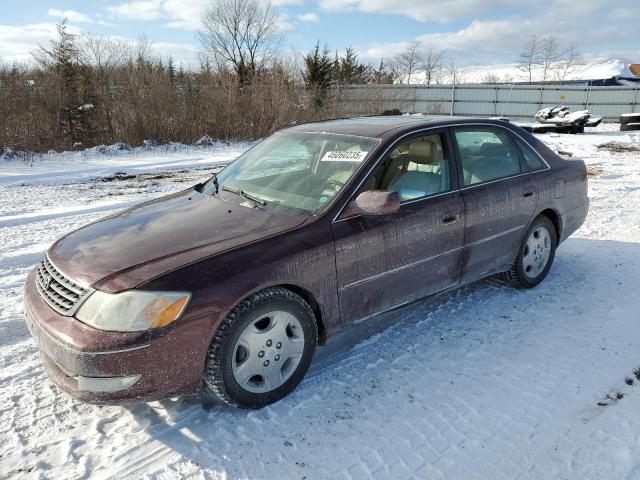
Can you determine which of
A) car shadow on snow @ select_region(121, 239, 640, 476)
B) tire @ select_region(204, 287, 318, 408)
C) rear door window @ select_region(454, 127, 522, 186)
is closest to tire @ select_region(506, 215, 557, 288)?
car shadow on snow @ select_region(121, 239, 640, 476)

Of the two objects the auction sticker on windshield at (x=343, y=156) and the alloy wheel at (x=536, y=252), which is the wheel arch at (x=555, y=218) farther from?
the auction sticker on windshield at (x=343, y=156)

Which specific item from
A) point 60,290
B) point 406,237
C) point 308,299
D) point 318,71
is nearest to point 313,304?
Result: point 308,299

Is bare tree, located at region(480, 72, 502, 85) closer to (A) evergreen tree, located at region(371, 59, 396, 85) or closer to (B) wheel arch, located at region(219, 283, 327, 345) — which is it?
(A) evergreen tree, located at region(371, 59, 396, 85)

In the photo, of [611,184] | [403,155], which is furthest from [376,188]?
[611,184]

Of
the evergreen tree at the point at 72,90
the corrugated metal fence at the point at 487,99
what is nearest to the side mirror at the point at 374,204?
the evergreen tree at the point at 72,90

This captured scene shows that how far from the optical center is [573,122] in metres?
19.9

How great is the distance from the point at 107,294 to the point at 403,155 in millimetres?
2214

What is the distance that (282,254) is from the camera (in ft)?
8.89

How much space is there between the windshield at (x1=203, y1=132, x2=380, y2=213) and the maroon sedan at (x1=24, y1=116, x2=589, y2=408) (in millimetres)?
15

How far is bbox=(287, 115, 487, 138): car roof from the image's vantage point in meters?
3.57

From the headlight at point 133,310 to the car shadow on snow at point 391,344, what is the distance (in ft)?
2.19

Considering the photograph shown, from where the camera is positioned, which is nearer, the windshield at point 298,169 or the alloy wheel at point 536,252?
the windshield at point 298,169

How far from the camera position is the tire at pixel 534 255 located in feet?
14.0

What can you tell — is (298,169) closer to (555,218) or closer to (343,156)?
(343,156)
